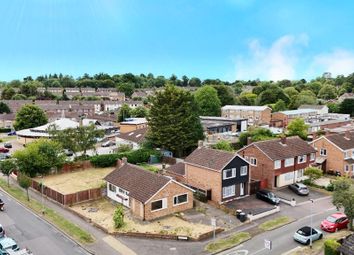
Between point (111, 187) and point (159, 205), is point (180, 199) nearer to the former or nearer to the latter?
point (159, 205)

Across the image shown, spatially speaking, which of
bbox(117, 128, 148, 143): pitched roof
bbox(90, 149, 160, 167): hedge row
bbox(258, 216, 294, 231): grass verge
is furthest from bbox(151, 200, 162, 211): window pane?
bbox(117, 128, 148, 143): pitched roof

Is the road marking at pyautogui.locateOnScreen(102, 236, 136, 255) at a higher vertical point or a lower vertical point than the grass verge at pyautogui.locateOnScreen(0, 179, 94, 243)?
lower

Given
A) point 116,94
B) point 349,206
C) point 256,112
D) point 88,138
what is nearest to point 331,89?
point 256,112

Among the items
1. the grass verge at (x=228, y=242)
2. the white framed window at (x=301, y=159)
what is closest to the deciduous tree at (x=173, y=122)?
the white framed window at (x=301, y=159)

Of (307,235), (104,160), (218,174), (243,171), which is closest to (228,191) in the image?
(218,174)

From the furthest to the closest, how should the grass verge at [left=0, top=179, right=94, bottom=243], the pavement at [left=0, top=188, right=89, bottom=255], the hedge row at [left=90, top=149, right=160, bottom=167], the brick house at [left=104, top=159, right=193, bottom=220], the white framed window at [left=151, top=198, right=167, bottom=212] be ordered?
the hedge row at [left=90, top=149, right=160, bottom=167], the white framed window at [left=151, top=198, right=167, bottom=212], the brick house at [left=104, top=159, right=193, bottom=220], the grass verge at [left=0, top=179, right=94, bottom=243], the pavement at [left=0, top=188, right=89, bottom=255]

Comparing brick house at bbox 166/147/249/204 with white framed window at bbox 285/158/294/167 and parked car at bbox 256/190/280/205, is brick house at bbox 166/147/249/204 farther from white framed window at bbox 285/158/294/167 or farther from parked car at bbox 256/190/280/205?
white framed window at bbox 285/158/294/167

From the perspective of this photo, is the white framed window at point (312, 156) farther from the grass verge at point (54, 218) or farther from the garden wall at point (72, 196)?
the grass verge at point (54, 218)
